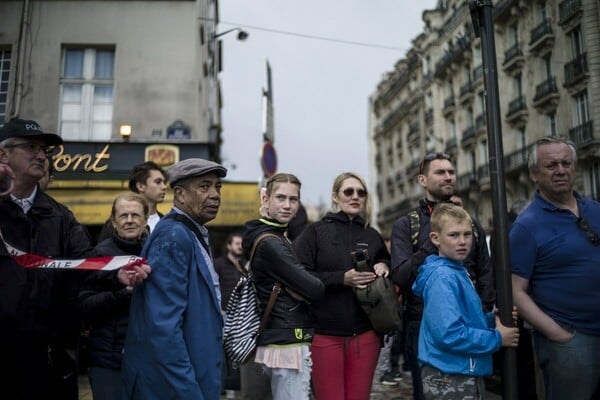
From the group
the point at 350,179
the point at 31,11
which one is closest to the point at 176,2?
the point at 31,11

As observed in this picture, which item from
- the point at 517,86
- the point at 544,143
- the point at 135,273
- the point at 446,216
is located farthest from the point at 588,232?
the point at 517,86

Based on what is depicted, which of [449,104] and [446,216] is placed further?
[449,104]

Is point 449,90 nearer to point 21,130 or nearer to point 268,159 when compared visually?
point 268,159

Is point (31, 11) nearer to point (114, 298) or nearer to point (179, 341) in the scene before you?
point (114, 298)

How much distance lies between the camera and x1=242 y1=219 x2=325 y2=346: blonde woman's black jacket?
3119mm

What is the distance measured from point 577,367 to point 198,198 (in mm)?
2487

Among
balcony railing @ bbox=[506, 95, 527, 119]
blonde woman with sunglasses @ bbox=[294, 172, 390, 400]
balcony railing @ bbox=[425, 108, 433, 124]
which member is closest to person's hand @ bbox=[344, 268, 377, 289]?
blonde woman with sunglasses @ bbox=[294, 172, 390, 400]

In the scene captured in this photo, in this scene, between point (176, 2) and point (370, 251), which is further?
point (176, 2)

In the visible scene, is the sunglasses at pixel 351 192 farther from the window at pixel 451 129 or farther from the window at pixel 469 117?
the window at pixel 451 129

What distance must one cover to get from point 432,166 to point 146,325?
247 cm

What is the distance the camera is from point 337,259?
3709 mm

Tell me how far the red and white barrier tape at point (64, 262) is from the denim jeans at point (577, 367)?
254cm

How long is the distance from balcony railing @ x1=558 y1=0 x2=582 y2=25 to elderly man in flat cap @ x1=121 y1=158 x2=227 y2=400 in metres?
4.07

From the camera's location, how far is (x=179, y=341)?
2.22 meters
